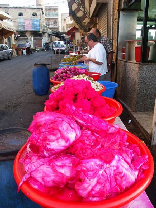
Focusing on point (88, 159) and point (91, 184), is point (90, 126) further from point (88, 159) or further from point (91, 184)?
point (91, 184)

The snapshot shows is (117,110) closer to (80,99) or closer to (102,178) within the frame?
(80,99)

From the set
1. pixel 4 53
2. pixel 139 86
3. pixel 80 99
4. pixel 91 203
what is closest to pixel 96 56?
pixel 139 86

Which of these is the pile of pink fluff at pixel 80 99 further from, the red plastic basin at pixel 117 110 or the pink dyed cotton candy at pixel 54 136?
the pink dyed cotton candy at pixel 54 136

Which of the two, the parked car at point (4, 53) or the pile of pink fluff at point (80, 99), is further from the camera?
the parked car at point (4, 53)

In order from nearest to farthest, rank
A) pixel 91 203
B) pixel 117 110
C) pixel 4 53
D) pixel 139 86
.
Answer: pixel 91 203
pixel 117 110
pixel 139 86
pixel 4 53

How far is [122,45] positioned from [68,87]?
4674mm

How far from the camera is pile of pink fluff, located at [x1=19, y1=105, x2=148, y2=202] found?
913 millimetres

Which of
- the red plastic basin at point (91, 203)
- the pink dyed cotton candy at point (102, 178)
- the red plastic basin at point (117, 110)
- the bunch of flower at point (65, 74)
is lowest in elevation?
the red plastic basin at point (91, 203)

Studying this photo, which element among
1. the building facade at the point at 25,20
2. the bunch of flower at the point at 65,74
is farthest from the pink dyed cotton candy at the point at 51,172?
the building facade at the point at 25,20

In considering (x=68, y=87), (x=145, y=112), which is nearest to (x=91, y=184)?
(x=68, y=87)

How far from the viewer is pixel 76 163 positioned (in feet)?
3.17

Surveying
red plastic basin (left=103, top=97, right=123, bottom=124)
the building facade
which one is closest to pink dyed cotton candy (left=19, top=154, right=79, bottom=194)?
red plastic basin (left=103, top=97, right=123, bottom=124)

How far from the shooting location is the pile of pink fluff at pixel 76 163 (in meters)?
0.91

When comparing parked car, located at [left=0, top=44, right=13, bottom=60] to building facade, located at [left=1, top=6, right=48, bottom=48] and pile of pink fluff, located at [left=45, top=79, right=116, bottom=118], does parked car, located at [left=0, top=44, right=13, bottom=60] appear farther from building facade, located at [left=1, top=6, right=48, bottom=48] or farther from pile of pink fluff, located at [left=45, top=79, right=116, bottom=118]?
building facade, located at [left=1, top=6, right=48, bottom=48]
